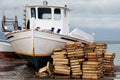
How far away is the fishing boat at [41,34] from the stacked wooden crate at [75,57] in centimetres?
155

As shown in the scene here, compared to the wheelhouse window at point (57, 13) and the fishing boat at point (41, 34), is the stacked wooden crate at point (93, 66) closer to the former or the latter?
the fishing boat at point (41, 34)

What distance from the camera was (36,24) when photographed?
24938mm

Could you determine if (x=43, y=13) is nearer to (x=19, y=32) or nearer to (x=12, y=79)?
(x=19, y=32)

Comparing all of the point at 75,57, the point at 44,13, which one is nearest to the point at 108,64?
the point at 75,57

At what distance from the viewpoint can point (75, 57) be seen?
21.0 metres

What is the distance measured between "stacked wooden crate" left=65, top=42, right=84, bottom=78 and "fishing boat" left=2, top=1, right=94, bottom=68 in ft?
5.08

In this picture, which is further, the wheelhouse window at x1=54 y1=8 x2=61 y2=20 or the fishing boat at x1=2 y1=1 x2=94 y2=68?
the wheelhouse window at x1=54 y1=8 x2=61 y2=20

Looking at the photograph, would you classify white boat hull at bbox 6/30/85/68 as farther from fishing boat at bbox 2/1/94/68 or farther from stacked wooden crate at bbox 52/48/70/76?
stacked wooden crate at bbox 52/48/70/76

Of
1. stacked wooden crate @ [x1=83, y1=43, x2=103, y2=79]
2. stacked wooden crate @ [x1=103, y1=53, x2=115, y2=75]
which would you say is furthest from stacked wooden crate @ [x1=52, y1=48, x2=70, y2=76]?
stacked wooden crate @ [x1=103, y1=53, x2=115, y2=75]

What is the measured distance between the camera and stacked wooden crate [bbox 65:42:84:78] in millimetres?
20781

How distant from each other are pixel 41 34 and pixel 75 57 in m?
2.56

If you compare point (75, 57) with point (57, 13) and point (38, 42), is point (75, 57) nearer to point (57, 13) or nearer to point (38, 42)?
point (38, 42)

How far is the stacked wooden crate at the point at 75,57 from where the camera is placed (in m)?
20.8

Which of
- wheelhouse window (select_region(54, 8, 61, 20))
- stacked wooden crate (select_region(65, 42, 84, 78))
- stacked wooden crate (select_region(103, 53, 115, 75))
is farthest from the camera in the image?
wheelhouse window (select_region(54, 8, 61, 20))
